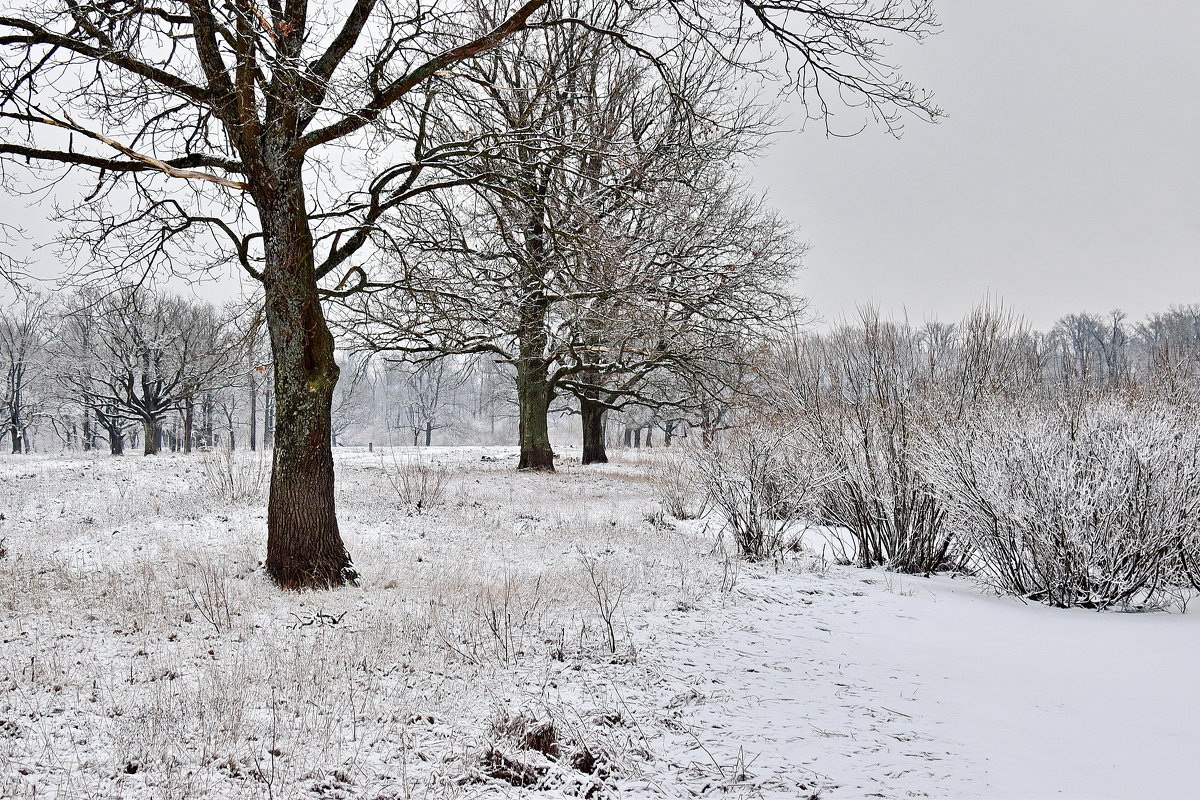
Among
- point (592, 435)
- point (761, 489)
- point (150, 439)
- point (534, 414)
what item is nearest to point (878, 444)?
point (761, 489)

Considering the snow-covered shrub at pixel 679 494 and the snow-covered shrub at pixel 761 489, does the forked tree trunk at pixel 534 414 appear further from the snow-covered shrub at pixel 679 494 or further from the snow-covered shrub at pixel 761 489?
the snow-covered shrub at pixel 761 489

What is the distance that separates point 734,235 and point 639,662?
557 inches

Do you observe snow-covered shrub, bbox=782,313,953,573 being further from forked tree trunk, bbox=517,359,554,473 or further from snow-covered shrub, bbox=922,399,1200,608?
forked tree trunk, bbox=517,359,554,473

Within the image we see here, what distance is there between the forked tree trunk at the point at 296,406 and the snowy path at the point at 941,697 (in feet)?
12.2

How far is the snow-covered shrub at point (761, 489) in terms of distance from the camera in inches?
324

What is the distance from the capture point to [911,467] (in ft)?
25.0

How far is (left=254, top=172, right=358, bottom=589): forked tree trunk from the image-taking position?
247 inches

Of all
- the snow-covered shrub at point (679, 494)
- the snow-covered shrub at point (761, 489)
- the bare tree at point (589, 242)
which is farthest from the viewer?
the snow-covered shrub at point (679, 494)

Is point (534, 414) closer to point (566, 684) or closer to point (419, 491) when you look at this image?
point (419, 491)

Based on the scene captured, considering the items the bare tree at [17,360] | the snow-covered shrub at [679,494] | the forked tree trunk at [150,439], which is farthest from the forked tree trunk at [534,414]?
the bare tree at [17,360]

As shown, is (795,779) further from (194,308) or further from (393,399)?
(393,399)

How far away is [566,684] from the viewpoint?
3883 millimetres

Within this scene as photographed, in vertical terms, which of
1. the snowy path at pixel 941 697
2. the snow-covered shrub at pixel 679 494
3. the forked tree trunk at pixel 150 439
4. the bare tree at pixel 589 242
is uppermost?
the bare tree at pixel 589 242

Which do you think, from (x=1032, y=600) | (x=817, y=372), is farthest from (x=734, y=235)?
(x=1032, y=600)
